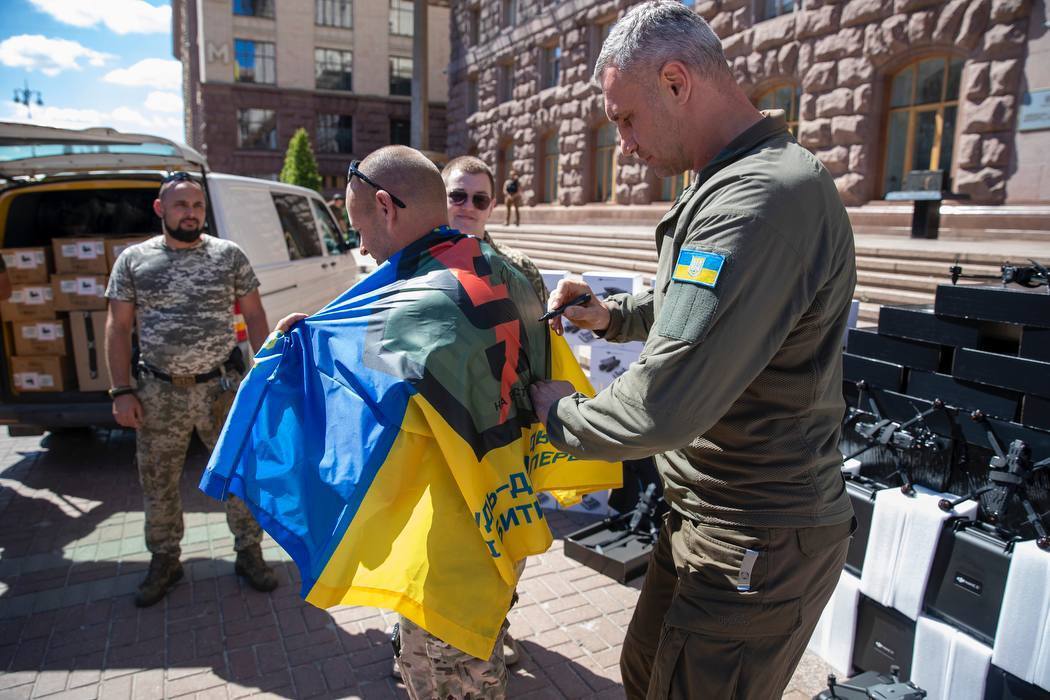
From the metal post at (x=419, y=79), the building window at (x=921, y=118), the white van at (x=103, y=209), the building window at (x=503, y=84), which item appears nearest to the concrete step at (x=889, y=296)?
the building window at (x=921, y=118)

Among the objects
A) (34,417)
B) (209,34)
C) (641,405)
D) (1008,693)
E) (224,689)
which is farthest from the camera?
(209,34)

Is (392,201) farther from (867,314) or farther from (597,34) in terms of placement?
(597,34)

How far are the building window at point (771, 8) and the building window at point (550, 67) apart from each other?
9174 mm

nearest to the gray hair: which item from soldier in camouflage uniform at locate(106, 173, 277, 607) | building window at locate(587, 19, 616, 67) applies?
soldier in camouflage uniform at locate(106, 173, 277, 607)

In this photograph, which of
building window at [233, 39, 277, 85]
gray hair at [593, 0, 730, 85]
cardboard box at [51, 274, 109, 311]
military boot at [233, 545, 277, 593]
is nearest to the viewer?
gray hair at [593, 0, 730, 85]

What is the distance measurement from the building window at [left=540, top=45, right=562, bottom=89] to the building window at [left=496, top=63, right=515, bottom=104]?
8.71 feet

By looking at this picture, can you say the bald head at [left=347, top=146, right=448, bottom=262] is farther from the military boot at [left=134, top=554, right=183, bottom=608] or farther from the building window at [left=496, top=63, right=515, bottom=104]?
the building window at [left=496, top=63, right=515, bottom=104]

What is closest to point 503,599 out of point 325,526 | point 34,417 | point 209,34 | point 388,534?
point 388,534

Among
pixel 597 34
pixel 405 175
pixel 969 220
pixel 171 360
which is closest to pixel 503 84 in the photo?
pixel 597 34

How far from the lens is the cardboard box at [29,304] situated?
5742 millimetres

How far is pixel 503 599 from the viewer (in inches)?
70.1

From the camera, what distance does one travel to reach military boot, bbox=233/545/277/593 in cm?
397

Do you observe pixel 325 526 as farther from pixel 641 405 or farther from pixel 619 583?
pixel 619 583

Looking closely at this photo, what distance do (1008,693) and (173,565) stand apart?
13.3ft
